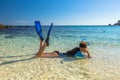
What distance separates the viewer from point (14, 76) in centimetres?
698

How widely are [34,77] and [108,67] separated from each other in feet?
11.1

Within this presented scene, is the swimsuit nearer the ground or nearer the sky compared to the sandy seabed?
nearer the sky

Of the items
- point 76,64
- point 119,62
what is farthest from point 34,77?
point 119,62

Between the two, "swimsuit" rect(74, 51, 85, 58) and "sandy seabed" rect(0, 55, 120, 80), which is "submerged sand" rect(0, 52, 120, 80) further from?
"swimsuit" rect(74, 51, 85, 58)

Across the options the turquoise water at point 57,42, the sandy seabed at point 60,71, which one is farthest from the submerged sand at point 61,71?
the turquoise water at point 57,42

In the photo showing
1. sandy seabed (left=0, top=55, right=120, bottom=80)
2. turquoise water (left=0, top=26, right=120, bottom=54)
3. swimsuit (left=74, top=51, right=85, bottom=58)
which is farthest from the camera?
turquoise water (left=0, top=26, right=120, bottom=54)

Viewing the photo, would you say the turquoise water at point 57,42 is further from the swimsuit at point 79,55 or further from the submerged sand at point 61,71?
the submerged sand at point 61,71

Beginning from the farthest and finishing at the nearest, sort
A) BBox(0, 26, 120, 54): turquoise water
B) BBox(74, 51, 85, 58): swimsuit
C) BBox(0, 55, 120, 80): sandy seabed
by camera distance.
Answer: BBox(0, 26, 120, 54): turquoise water < BBox(74, 51, 85, 58): swimsuit < BBox(0, 55, 120, 80): sandy seabed

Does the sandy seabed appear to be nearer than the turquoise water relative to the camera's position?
Yes

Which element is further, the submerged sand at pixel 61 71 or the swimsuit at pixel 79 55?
the swimsuit at pixel 79 55

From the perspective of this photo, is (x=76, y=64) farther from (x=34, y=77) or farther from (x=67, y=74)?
(x=34, y=77)

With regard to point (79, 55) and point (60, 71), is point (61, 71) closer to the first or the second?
point (60, 71)

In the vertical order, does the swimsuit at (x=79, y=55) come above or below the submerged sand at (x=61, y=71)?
above

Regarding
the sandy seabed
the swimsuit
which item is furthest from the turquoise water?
the sandy seabed
